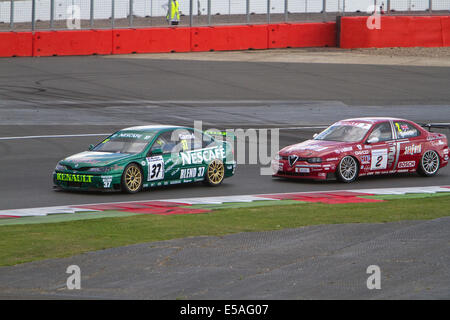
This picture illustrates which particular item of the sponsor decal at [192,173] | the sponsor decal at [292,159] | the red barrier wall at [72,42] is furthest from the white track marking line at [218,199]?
the red barrier wall at [72,42]

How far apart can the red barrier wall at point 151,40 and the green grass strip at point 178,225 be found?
2501 cm

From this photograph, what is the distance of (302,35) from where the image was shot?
4228cm

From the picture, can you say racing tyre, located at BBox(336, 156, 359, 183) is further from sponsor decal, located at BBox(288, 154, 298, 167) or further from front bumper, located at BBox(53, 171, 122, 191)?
front bumper, located at BBox(53, 171, 122, 191)

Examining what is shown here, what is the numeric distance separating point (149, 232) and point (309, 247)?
2463 mm

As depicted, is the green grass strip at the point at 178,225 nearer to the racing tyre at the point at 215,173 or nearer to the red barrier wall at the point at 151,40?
the racing tyre at the point at 215,173

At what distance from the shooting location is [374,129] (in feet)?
62.3

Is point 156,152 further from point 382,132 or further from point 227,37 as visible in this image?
point 227,37

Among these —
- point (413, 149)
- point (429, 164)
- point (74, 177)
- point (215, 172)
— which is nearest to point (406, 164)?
point (413, 149)

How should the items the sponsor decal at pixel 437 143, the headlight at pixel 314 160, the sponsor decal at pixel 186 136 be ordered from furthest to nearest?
the sponsor decal at pixel 437 143, the headlight at pixel 314 160, the sponsor decal at pixel 186 136

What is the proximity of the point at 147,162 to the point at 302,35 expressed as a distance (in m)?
26.7

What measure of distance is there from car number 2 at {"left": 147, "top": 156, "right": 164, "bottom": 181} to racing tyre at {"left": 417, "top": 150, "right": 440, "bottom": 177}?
6.06m

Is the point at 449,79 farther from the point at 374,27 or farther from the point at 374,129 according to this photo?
the point at 374,129

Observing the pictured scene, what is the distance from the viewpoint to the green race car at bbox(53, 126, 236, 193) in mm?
16266

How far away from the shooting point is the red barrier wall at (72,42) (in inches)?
1464
